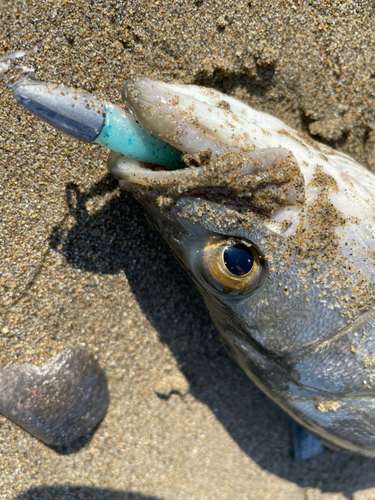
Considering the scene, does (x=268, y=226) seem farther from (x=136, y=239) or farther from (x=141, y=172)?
(x=136, y=239)

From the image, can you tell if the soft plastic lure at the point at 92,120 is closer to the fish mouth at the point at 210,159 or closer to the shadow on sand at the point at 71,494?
the fish mouth at the point at 210,159

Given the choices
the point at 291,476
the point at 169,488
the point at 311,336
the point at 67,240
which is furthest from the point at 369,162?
the point at 169,488

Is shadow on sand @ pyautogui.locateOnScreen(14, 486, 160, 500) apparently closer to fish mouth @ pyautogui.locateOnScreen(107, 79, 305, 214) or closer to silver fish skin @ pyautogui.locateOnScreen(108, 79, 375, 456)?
silver fish skin @ pyautogui.locateOnScreen(108, 79, 375, 456)

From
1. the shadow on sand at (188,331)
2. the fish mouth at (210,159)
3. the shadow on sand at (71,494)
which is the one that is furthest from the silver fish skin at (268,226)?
the shadow on sand at (71,494)

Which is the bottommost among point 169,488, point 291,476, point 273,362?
point 169,488

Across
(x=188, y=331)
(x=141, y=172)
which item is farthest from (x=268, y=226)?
(x=188, y=331)

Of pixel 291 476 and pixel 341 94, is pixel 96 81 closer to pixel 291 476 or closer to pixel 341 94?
pixel 341 94
